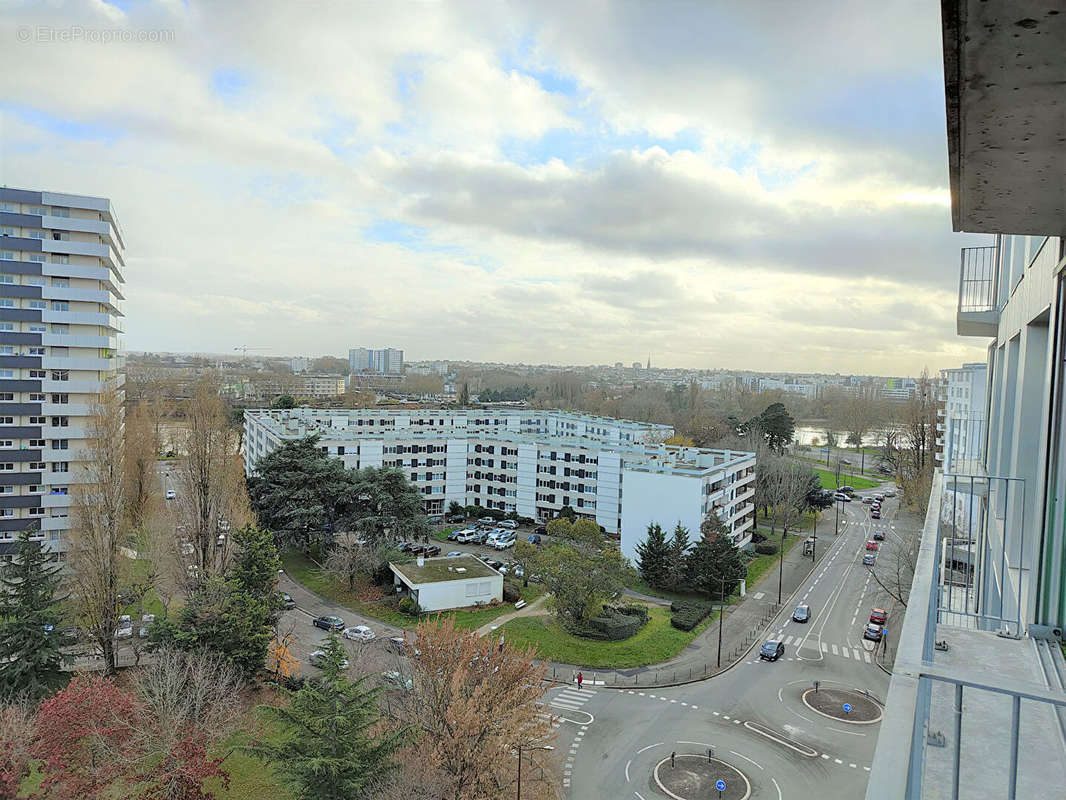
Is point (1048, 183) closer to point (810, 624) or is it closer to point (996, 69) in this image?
point (996, 69)

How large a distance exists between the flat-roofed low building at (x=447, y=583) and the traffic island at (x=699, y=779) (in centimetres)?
1004

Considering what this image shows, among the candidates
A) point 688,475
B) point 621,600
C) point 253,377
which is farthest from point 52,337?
point 253,377

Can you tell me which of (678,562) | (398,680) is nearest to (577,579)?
(678,562)

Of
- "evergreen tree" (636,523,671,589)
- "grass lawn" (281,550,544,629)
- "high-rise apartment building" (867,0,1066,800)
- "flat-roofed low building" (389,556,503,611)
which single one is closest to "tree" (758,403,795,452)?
"evergreen tree" (636,523,671,589)

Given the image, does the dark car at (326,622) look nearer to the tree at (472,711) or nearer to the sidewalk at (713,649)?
the sidewalk at (713,649)

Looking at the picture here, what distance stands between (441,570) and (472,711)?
498 inches

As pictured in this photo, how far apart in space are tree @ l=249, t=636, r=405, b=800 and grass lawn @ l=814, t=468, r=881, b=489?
140ft

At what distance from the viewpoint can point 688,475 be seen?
85.4 ft

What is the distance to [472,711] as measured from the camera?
1077 cm

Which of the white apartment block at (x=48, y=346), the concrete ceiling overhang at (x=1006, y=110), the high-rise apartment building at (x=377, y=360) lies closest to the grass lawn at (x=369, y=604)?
the white apartment block at (x=48, y=346)

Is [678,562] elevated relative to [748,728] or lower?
elevated

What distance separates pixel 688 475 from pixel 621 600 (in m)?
5.96

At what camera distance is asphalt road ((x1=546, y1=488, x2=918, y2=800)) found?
42.7 ft

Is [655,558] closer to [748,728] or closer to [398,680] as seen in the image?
[748,728]
